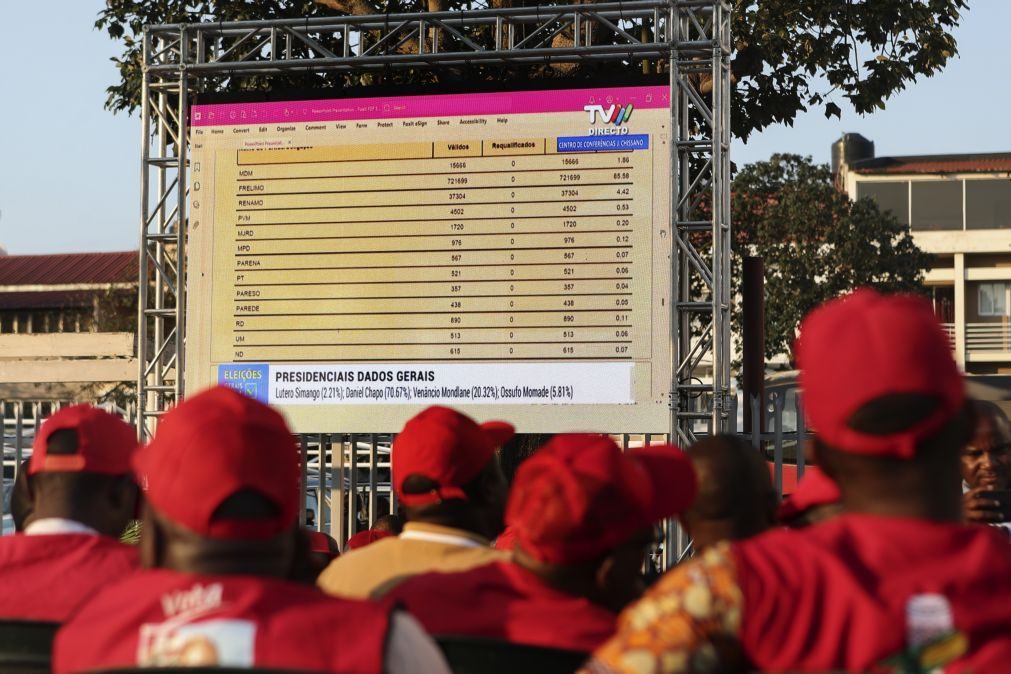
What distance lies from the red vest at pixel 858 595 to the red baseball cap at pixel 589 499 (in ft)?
3.22

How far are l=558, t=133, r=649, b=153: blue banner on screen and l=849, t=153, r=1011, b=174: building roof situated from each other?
33.7m

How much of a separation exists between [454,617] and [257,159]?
7301 millimetres

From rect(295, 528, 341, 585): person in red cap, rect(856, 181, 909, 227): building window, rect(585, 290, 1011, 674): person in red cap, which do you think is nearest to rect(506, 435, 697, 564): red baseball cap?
rect(585, 290, 1011, 674): person in red cap

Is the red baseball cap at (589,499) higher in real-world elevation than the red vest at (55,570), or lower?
higher

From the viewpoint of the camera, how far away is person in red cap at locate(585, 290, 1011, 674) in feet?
5.40

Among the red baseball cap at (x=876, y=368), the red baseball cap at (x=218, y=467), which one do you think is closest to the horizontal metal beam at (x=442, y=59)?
the red baseball cap at (x=218, y=467)

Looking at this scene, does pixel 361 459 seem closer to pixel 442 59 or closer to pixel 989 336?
pixel 442 59

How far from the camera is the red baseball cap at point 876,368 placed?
1.76 meters

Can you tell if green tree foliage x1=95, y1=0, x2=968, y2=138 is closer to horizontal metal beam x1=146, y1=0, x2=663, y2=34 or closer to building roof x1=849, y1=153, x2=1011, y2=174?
horizontal metal beam x1=146, y1=0, x2=663, y2=34

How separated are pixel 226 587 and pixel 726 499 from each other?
169 cm

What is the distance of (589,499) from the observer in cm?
271

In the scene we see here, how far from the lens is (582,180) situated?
9.23 meters

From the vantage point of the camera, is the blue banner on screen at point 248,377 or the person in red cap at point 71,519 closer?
the person in red cap at point 71,519

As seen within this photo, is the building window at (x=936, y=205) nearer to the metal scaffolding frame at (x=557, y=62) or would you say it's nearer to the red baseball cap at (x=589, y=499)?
the metal scaffolding frame at (x=557, y=62)
